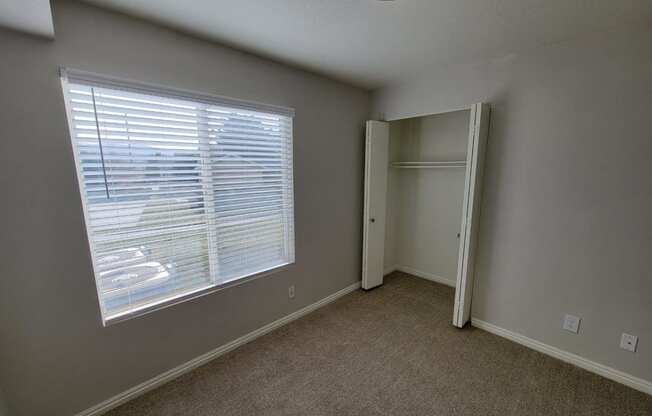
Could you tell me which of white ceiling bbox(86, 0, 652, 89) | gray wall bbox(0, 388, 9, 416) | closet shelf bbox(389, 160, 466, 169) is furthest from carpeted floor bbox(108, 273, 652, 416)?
white ceiling bbox(86, 0, 652, 89)

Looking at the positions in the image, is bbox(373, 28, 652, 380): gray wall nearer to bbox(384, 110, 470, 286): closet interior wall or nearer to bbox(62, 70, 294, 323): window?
bbox(384, 110, 470, 286): closet interior wall

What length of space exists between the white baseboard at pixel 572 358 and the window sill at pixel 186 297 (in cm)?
199

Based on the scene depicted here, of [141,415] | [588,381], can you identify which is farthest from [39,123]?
[588,381]

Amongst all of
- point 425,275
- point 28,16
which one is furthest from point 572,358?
point 28,16

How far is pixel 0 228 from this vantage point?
4.11 feet

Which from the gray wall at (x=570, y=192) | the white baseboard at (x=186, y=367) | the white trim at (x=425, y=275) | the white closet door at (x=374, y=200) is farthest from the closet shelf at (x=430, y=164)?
the white baseboard at (x=186, y=367)

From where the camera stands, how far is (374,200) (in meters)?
3.01

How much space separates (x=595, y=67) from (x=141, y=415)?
147 inches

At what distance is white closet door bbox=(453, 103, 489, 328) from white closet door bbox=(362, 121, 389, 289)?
96 centimetres

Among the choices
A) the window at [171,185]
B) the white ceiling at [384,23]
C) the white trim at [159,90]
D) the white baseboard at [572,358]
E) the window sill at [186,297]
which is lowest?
the white baseboard at [572,358]

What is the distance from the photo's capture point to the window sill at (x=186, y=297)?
161 centimetres

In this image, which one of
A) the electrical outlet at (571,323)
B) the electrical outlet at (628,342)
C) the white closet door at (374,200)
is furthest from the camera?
the white closet door at (374,200)

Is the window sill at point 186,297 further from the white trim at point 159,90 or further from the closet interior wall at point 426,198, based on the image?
the closet interior wall at point 426,198

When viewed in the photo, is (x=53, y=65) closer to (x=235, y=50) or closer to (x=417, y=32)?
(x=235, y=50)
